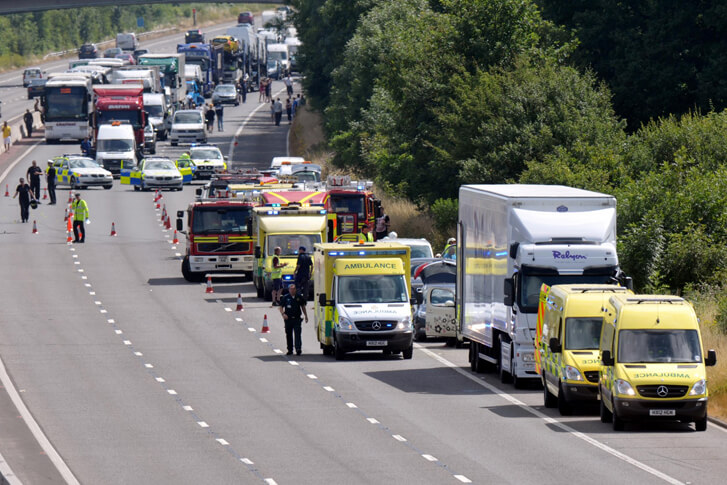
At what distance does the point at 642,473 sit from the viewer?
19.1m

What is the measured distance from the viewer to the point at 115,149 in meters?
73.7

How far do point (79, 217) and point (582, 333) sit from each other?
3096cm

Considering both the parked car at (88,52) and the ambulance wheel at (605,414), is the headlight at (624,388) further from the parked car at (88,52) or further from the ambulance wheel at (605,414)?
the parked car at (88,52)

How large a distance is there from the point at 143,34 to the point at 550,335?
161m

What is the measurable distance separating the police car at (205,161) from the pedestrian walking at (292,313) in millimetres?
40017

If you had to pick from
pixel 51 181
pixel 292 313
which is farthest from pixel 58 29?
pixel 292 313

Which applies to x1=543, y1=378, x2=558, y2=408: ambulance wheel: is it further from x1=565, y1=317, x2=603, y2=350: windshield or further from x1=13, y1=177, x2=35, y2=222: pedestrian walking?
x1=13, y1=177, x2=35, y2=222: pedestrian walking

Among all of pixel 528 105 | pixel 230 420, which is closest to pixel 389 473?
pixel 230 420

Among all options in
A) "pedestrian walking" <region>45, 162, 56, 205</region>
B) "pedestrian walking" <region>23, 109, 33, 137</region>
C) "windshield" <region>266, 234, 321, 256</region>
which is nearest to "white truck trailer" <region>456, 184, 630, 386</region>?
"windshield" <region>266, 234, 321, 256</region>

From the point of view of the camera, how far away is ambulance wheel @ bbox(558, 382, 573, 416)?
23.8 metres

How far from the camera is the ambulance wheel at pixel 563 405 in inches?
935

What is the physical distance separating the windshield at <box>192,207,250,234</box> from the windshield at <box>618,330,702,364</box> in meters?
23.0

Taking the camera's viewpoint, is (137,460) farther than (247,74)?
No

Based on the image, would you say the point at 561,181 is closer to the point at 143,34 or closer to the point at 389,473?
the point at 389,473
